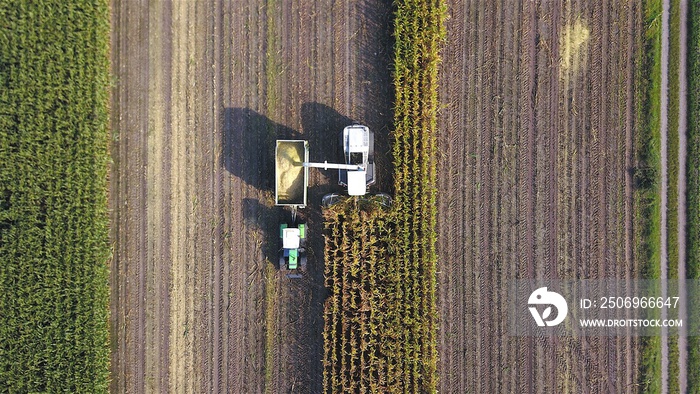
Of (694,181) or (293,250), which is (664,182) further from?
(293,250)

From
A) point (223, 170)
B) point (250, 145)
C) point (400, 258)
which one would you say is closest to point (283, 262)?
point (223, 170)

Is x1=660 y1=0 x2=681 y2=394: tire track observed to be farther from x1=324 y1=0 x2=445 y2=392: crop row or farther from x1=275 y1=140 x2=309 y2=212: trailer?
x1=275 y1=140 x2=309 y2=212: trailer

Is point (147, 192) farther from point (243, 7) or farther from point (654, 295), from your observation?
point (654, 295)

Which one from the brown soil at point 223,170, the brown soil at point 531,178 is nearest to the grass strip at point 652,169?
the brown soil at point 531,178

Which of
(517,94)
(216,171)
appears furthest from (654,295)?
(216,171)

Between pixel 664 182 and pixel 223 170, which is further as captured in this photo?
pixel 664 182

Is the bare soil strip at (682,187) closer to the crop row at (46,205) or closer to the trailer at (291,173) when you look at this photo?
the trailer at (291,173)
